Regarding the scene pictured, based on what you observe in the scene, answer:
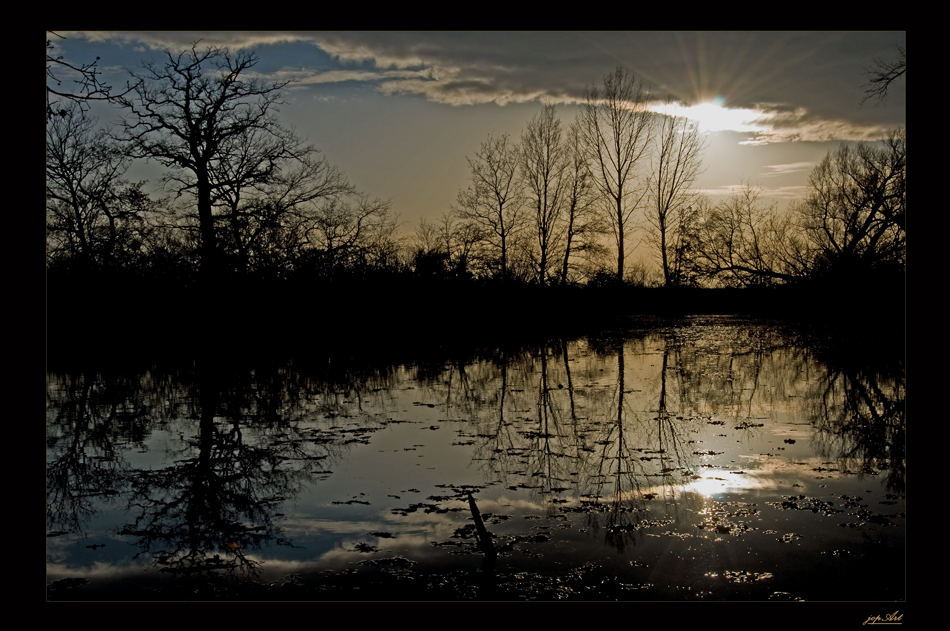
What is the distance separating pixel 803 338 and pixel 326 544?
24245mm

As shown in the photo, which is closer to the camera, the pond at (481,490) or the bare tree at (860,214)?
the pond at (481,490)

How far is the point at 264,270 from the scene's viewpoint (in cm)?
2652

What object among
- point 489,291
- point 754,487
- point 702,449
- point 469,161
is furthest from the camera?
point 469,161

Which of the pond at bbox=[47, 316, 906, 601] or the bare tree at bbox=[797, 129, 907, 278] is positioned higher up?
the bare tree at bbox=[797, 129, 907, 278]

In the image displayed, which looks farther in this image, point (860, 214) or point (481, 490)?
point (860, 214)

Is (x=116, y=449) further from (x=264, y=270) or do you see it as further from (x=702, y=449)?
(x=264, y=270)

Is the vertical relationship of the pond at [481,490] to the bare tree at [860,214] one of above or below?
below

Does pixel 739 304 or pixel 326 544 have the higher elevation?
pixel 739 304

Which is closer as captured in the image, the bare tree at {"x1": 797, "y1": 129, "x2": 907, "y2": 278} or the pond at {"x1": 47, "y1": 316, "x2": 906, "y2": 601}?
the pond at {"x1": 47, "y1": 316, "x2": 906, "y2": 601}

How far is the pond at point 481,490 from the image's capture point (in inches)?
233

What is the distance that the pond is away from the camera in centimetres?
592

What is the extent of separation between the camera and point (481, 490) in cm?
806

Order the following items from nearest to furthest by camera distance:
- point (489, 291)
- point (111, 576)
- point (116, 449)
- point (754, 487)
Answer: point (111, 576) → point (754, 487) → point (116, 449) → point (489, 291)

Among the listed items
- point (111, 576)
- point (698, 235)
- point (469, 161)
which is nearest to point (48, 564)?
point (111, 576)
